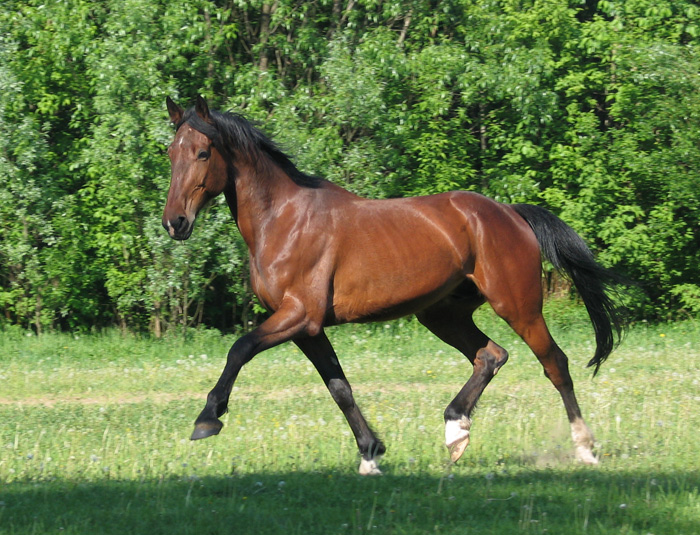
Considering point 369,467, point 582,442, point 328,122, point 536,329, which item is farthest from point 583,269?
point 328,122

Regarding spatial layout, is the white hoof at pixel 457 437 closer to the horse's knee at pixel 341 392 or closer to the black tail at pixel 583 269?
the horse's knee at pixel 341 392

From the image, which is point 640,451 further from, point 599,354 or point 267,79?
point 267,79

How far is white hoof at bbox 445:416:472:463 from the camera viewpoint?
6445mm

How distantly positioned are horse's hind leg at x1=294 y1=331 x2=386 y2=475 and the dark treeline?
776 centimetres

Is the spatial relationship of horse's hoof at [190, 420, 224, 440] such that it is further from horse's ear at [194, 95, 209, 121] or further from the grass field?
horse's ear at [194, 95, 209, 121]

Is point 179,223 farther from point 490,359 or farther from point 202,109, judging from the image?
point 490,359

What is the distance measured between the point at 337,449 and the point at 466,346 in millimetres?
1285

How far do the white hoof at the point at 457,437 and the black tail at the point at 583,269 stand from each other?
137cm

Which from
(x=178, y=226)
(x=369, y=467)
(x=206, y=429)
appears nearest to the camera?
(x=206, y=429)

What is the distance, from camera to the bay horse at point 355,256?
19.9 ft

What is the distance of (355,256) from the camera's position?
6336mm

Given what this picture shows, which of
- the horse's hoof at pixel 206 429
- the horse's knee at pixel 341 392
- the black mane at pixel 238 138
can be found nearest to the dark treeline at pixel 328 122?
the black mane at pixel 238 138

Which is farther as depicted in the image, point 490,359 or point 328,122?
point 328,122

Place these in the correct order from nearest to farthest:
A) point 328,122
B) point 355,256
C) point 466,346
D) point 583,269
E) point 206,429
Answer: point 206,429 → point 355,256 → point 466,346 → point 583,269 → point 328,122
